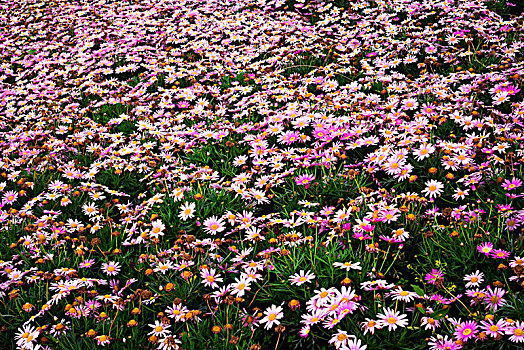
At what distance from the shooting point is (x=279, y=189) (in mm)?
2934

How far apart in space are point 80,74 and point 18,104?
84cm

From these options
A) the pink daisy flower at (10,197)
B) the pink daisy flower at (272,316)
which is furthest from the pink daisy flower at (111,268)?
the pink daisy flower at (10,197)

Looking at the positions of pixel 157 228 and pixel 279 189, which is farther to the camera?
pixel 279 189

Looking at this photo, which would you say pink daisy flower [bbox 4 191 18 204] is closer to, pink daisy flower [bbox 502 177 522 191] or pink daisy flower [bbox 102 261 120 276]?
pink daisy flower [bbox 102 261 120 276]

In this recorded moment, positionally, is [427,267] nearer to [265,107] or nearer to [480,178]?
[480,178]

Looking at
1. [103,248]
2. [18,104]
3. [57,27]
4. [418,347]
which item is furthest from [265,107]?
[57,27]

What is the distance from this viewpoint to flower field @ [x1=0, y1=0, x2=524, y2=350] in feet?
6.53

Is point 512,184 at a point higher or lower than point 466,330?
higher

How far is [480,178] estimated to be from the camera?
2.54 metres

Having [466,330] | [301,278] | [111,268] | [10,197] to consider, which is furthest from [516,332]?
[10,197]

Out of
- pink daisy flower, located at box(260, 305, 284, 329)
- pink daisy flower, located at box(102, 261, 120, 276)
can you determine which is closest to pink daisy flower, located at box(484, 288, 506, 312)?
pink daisy flower, located at box(260, 305, 284, 329)

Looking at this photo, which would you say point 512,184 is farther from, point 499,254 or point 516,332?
point 516,332

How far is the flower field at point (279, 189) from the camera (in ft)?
6.53

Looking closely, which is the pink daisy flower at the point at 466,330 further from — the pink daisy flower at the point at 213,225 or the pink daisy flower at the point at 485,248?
the pink daisy flower at the point at 213,225
